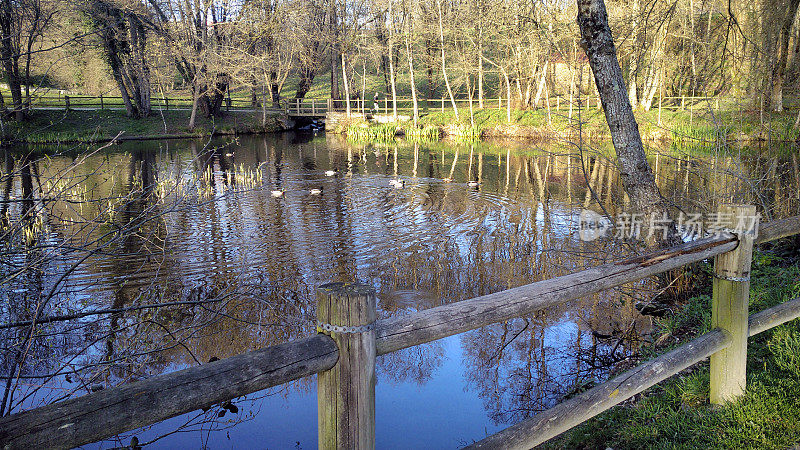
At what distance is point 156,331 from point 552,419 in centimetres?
579

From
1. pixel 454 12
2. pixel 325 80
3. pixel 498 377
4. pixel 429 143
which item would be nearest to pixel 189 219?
pixel 498 377

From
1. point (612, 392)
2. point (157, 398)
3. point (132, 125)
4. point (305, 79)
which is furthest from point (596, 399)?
point (305, 79)

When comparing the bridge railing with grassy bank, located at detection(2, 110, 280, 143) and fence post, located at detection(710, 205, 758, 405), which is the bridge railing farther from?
fence post, located at detection(710, 205, 758, 405)

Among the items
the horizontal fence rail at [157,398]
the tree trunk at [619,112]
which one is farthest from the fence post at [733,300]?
the tree trunk at [619,112]

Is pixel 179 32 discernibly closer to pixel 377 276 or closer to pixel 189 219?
pixel 189 219

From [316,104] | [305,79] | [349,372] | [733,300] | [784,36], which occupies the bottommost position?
[733,300]

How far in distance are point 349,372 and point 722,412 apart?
2.95m

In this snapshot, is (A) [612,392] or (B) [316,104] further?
(B) [316,104]

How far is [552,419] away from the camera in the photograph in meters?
2.98

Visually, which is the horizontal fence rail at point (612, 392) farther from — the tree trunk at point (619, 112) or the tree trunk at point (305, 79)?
the tree trunk at point (305, 79)

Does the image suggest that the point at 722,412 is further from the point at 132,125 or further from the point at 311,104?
the point at 311,104

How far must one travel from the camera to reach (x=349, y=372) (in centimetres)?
225

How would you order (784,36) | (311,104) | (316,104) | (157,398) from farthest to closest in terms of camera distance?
1. (311,104)
2. (316,104)
3. (784,36)
4. (157,398)

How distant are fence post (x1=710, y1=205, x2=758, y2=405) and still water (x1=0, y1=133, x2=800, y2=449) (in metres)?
2.01
